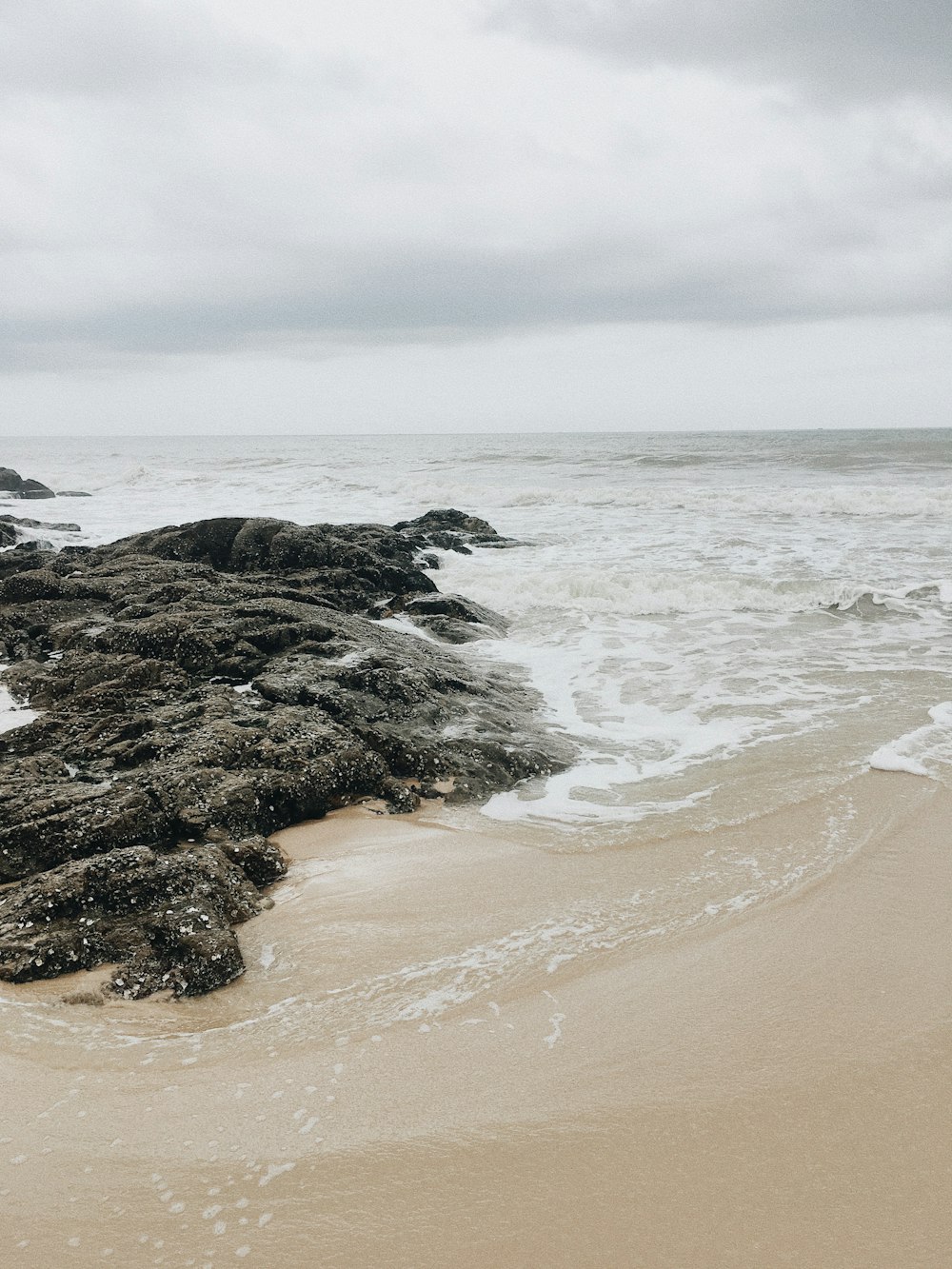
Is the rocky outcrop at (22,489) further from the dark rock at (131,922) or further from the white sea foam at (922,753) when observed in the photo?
the white sea foam at (922,753)

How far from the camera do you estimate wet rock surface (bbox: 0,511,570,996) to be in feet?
10.8

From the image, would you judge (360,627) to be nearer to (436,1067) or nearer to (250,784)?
(250,784)

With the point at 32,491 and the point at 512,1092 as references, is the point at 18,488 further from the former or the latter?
the point at 512,1092

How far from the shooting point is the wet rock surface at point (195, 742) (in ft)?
10.8

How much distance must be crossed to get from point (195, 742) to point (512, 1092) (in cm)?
305

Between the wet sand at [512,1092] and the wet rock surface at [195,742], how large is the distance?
0.34 meters

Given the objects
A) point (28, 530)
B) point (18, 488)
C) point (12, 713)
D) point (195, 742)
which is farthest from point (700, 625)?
point (18, 488)

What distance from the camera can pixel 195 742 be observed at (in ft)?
15.8

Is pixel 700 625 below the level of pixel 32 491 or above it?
below

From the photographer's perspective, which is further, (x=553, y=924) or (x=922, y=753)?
(x=922, y=753)

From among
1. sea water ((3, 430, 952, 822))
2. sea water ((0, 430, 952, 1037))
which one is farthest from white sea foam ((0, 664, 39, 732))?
sea water ((3, 430, 952, 822))

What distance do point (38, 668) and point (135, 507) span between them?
19187 millimetres

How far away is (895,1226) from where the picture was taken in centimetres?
201

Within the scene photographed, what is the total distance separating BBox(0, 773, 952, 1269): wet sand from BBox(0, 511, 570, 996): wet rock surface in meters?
0.34
